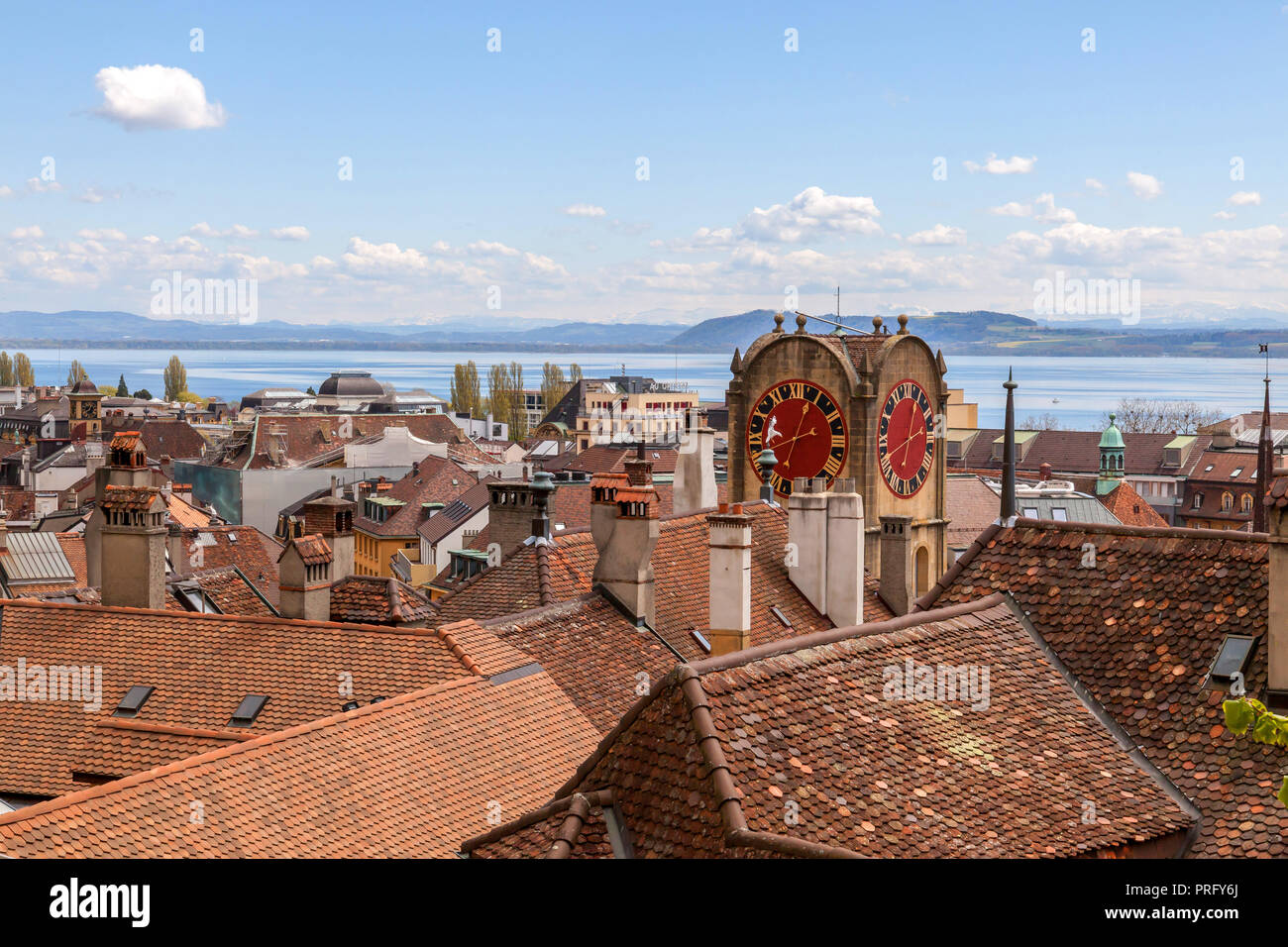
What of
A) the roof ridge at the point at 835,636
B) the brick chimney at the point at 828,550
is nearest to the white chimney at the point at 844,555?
the brick chimney at the point at 828,550

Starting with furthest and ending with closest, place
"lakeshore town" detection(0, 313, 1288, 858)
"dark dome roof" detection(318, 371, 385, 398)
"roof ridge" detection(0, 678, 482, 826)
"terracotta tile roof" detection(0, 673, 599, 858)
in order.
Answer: "dark dome roof" detection(318, 371, 385, 398) → "terracotta tile roof" detection(0, 673, 599, 858) → "roof ridge" detection(0, 678, 482, 826) → "lakeshore town" detection(0, 313, 1288, 858)

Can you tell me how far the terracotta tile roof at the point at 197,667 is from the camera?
25.2m

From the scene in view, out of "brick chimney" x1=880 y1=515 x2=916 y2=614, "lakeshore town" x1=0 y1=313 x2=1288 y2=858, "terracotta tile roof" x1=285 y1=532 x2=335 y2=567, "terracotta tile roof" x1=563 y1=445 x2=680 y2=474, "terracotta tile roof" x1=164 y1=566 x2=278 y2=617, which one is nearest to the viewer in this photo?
"lakeshore town" x1=0 y1=313 x2=1288 y2=858

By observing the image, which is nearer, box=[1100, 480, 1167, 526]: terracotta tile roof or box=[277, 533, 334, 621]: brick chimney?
box=[277, 533, 334, 621]: brick chimney

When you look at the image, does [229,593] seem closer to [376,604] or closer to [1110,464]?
[376,604]

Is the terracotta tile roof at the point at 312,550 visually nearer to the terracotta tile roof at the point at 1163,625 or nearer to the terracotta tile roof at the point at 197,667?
the terracotta tile roof at the point at 197,667

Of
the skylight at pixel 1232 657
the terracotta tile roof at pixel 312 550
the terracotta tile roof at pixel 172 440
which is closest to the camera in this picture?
the skylight at pixel 1232 657

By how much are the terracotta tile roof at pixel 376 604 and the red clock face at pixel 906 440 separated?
40.4 ft

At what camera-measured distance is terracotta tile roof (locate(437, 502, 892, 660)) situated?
97.7ft

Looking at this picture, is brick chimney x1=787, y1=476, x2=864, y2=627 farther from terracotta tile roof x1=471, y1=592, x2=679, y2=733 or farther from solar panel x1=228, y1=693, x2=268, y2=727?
solar panel x1=228, y1=693, x2=268, y2=727

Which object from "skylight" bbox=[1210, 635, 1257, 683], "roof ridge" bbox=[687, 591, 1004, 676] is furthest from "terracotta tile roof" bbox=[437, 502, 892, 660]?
"skylight" bbox=[1210, 635, 1257, 683]

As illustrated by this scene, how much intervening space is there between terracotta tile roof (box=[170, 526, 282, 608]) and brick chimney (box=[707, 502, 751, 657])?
37782mm

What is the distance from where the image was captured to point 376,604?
103 ft

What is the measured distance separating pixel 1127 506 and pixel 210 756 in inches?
3483
